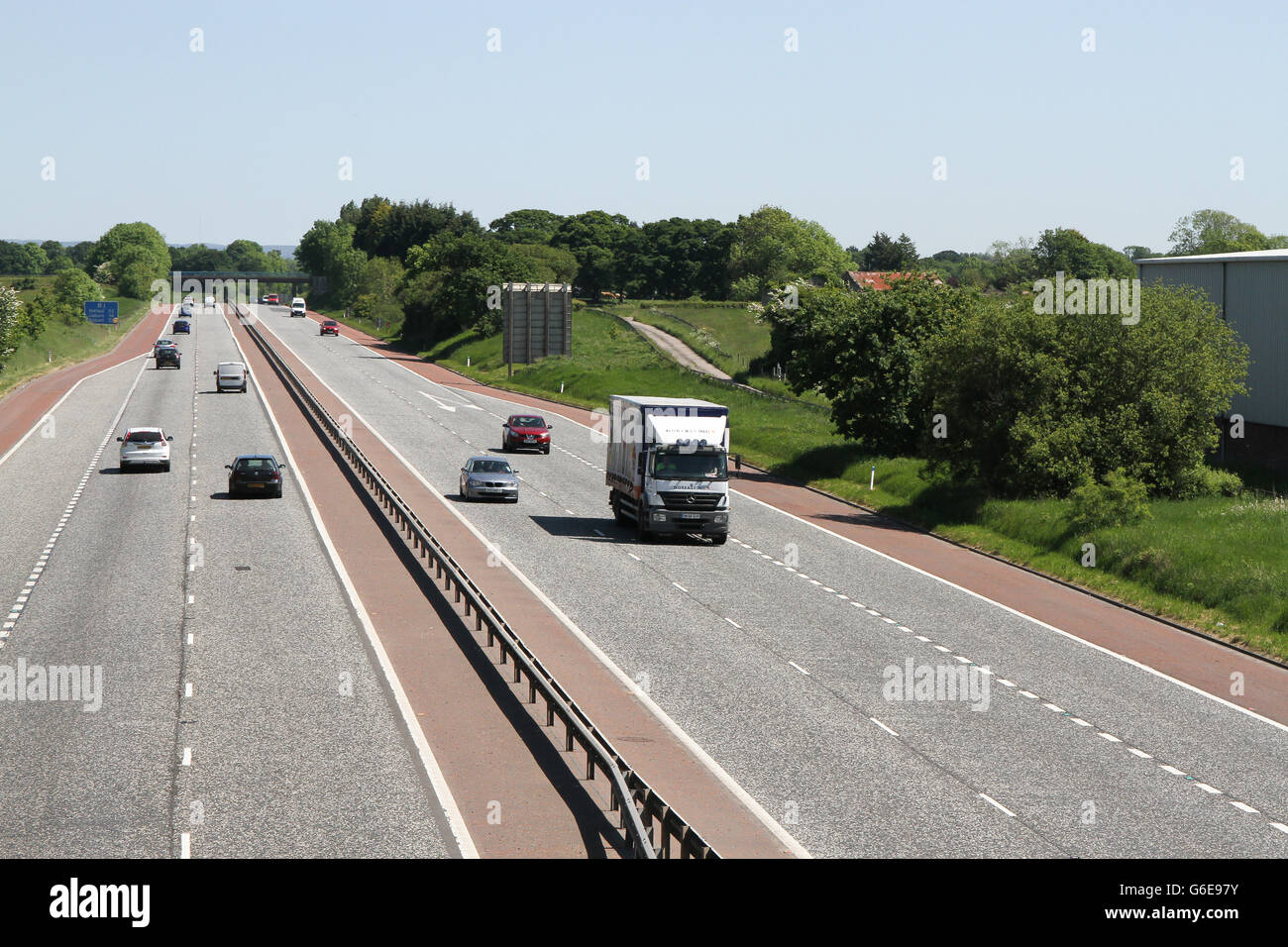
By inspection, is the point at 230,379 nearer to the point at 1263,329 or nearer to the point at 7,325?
the point at 7,325

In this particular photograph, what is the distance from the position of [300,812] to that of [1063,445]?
98.5 feet

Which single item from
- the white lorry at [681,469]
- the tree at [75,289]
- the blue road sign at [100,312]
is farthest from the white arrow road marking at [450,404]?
the tree at [75,289]

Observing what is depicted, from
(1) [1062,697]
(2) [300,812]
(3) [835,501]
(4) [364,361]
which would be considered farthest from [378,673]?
(4) [364,361]

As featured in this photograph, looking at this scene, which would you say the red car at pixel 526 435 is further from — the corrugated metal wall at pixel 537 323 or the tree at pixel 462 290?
the tree at pixel 462 290

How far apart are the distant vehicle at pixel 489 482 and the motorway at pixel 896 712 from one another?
481 cm

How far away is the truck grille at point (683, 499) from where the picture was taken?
37438mm

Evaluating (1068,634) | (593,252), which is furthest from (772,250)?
(1068,634)

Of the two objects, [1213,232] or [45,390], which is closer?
[45,390]

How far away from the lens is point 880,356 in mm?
53062

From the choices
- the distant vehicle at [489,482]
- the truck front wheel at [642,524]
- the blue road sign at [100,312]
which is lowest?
the truck front wheel at [642,524]

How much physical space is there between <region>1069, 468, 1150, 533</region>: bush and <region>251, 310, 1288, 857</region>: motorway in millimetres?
5437

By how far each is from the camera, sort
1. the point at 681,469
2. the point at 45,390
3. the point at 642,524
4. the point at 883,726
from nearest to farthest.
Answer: the point at 883,726 → the point at 681,469 → the point at 642,524 → the point at 45,390

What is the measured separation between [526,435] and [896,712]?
39388 millimetres

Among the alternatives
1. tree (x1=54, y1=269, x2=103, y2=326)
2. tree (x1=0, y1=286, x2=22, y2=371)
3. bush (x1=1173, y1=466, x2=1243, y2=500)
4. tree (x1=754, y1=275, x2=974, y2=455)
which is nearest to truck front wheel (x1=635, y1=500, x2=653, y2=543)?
bush (x1=1173, y1=466, x2=1243, y2=500)
